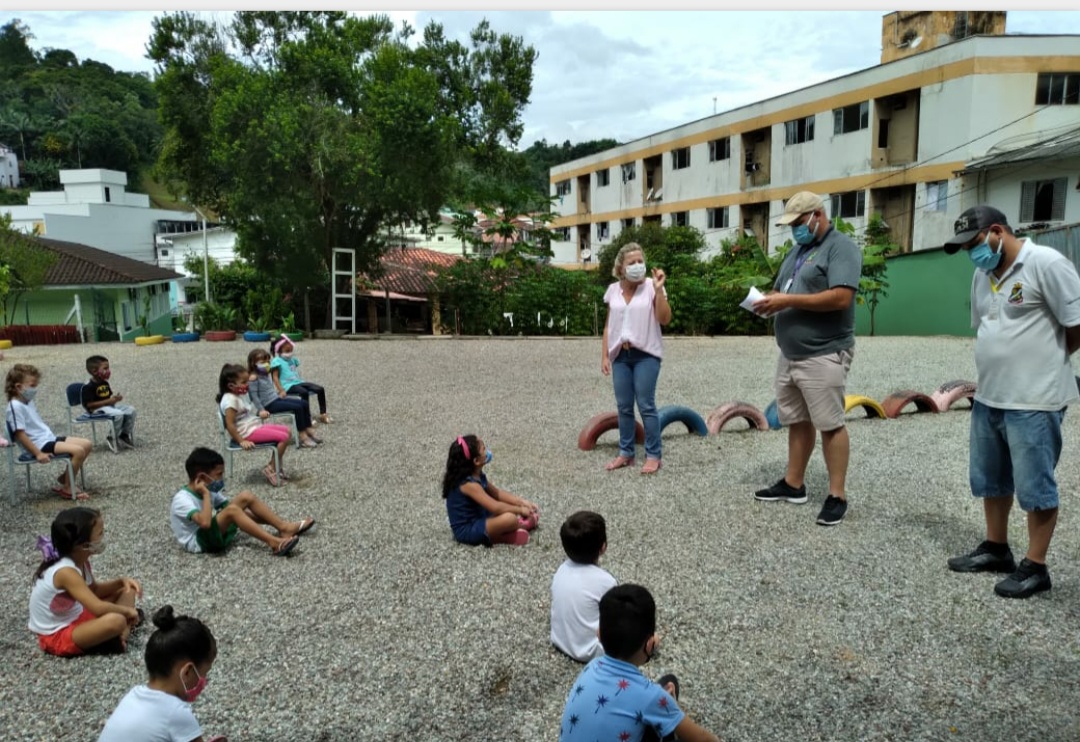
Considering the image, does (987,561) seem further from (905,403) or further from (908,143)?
(908,143)

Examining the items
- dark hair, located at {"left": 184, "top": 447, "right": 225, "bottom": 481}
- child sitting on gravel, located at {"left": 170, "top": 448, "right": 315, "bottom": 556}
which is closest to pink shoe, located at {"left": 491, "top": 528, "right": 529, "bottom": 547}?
child sitting on gravel, located at {"left": 170, "top": 448, "right": 315, "bottom": 556}

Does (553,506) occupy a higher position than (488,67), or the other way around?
(488,67)

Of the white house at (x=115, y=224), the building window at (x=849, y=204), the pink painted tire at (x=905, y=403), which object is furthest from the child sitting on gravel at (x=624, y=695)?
the white house at (x=115, y=224)

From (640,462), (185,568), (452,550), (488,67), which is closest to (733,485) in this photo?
(640,462)

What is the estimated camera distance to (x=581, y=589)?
3.11 metres

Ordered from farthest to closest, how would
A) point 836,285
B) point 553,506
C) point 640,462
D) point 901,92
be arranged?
point 901,92
point 640,462
point 553,506
point 836,285

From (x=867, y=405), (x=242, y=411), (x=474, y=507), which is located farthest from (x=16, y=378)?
(x=867, y=405)

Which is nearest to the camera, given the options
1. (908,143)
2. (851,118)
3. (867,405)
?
(867,405)

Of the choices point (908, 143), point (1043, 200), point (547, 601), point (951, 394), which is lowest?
point (547, 601)

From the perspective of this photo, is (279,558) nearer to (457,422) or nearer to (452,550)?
(452,550)

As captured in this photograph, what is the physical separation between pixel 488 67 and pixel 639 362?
28.3 meters

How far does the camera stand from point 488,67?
30.9m

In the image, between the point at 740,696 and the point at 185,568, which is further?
the point at 185,568

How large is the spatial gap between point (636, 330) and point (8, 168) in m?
80.9
